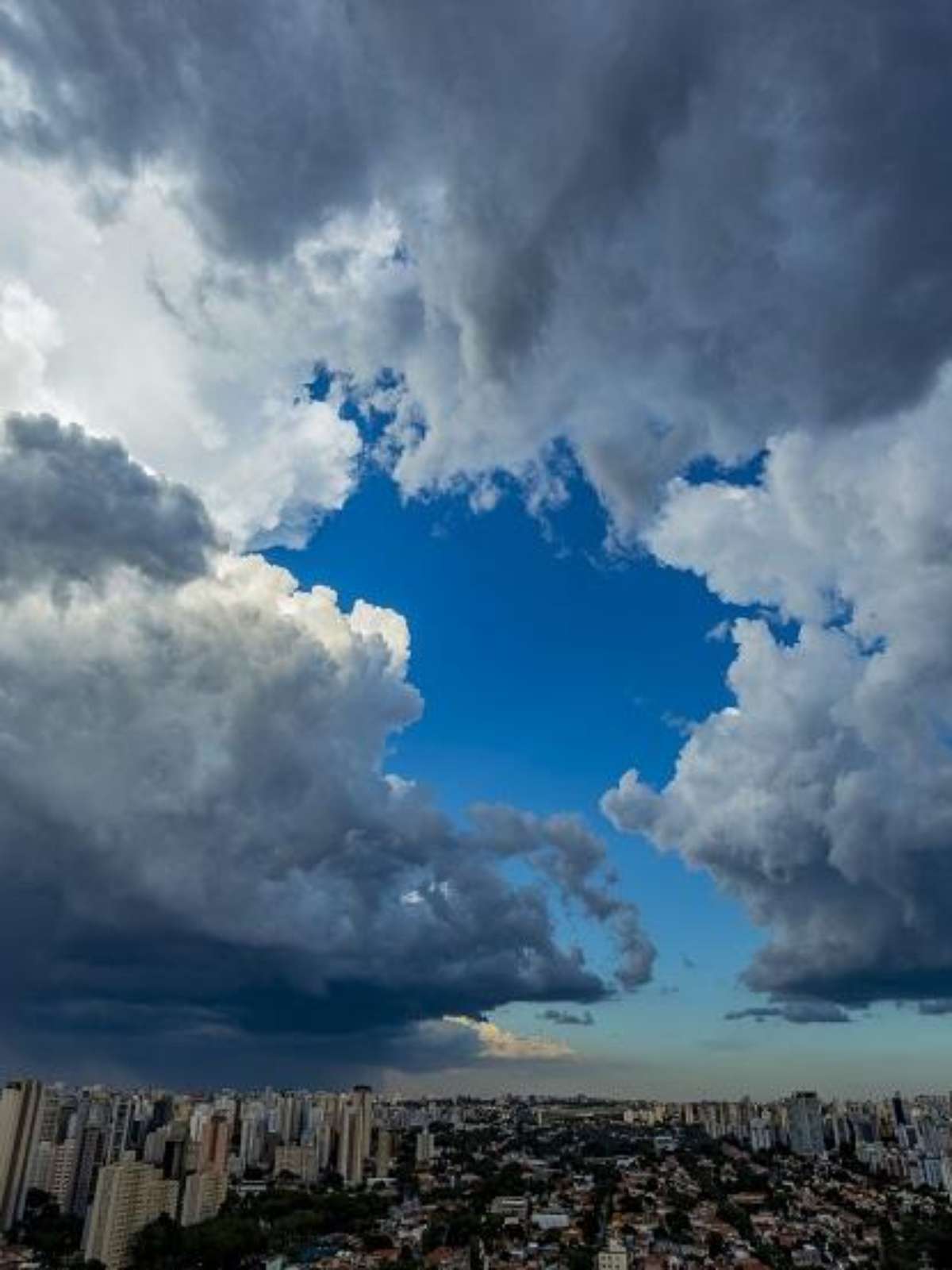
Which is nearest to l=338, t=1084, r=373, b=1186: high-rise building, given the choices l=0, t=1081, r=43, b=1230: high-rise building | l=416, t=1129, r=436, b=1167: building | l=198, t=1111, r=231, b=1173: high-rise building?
l=416, t=1129, r=436, b=1167: building

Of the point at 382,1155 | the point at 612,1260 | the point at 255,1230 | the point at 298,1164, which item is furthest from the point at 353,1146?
the point at 612,1260

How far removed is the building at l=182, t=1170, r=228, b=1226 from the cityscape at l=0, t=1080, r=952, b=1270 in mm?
134

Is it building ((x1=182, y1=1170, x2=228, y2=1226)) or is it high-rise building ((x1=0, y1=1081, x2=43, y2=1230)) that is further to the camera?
building ((x1=182, y1=1170, x2=228, y2=1226))

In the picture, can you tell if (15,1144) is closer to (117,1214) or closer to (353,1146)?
(117,1214)

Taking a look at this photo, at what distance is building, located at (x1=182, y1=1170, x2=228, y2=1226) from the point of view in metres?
47.9

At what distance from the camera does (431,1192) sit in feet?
201

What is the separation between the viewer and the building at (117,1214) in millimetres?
40531

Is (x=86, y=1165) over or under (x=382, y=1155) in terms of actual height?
over

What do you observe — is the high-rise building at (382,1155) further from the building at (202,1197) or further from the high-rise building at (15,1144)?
the high-rise building at (15,1144)

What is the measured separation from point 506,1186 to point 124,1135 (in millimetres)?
23960

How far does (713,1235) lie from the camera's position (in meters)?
45.4

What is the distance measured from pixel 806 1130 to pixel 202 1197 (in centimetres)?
6023

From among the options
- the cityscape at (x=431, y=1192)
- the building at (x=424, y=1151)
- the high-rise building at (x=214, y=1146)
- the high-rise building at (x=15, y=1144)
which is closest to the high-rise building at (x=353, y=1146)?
the cityscape at (x=431, y=1192)

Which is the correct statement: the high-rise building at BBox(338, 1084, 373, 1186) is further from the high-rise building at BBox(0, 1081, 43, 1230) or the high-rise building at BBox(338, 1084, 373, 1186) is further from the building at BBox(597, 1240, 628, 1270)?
the building at BBox(597, 1240, 628, 1270)
